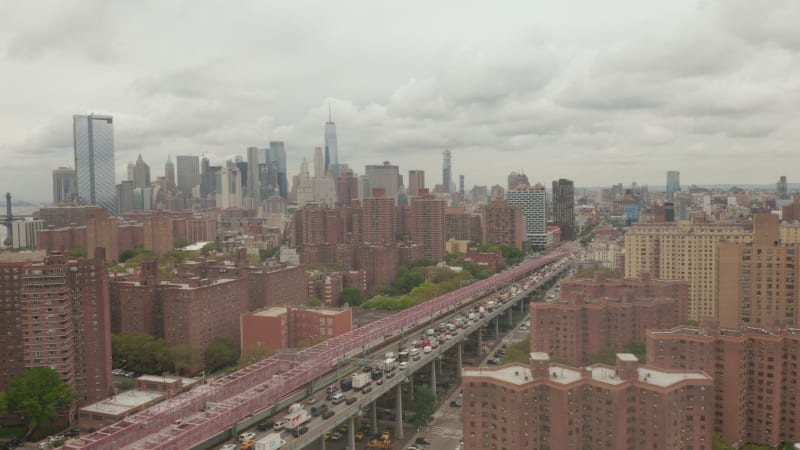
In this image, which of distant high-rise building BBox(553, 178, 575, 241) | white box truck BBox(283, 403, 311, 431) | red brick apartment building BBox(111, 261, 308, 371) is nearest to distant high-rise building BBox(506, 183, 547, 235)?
distant high-rise building BBox(553, 178, 575, 241)

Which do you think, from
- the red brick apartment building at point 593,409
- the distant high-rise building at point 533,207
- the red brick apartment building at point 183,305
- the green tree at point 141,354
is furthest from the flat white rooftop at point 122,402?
the distant high-rise building at point 533,207

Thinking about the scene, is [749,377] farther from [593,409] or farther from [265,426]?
[265,426]

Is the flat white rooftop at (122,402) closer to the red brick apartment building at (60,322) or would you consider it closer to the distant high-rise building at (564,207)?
the red brick apartment building at (60,322)

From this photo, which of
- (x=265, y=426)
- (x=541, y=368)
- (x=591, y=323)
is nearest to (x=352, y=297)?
(x=591, y=323)

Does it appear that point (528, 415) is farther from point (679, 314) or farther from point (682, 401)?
point (679, 314)

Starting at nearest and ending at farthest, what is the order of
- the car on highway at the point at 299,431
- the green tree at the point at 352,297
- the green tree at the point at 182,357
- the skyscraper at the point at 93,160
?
1. the car on highway at the point at 299,431
2. the green tree at the point at 182,357
3. the green tree at the point at 352,297
4. the skyscraper at the point at 93,160

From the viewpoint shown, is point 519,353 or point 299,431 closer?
point 299,431

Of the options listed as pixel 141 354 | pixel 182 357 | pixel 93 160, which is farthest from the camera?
pixel 93 160

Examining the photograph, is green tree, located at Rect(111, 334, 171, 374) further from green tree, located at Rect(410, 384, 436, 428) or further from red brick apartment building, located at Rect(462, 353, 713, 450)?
red brick apartment building, located at Rect(462, 353, 713, 450)
